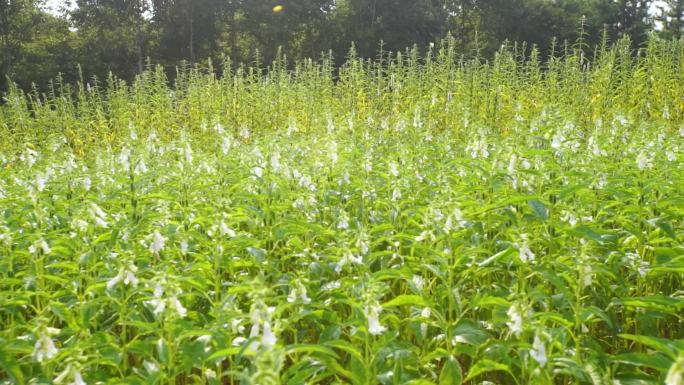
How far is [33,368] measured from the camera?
263cm

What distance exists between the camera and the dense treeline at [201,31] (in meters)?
31.7

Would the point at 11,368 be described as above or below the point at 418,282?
below

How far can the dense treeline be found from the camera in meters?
31.7

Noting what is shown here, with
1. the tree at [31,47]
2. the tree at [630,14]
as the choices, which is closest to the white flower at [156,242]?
the tree at [31,47]

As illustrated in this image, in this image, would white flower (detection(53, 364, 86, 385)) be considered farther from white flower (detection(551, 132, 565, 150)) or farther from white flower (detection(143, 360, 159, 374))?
white flower (detection(551, 132, 565, 150))

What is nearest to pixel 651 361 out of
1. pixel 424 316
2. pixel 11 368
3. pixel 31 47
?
pixel 424 316

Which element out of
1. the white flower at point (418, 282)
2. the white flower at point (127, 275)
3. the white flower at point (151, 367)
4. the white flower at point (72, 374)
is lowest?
the white flower at point (151, 367)

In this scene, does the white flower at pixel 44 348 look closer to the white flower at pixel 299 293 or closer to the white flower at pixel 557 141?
the white flower at pixel 299 293

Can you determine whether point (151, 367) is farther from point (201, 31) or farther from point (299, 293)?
point (201, 31)

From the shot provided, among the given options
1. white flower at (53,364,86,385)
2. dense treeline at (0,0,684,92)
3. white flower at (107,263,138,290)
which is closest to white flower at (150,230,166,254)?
white flower at (107,263,138,290)

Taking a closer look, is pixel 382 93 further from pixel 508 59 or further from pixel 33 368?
pixel 33 368

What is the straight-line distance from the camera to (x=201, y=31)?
3766 centimetres

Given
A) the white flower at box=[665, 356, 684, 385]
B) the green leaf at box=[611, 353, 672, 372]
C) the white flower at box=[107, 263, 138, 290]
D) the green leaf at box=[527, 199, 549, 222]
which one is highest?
the green leaf at box=[527, 199, 549, 222]

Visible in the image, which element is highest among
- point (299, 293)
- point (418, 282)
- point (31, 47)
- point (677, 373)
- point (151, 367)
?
point (31, 47)
